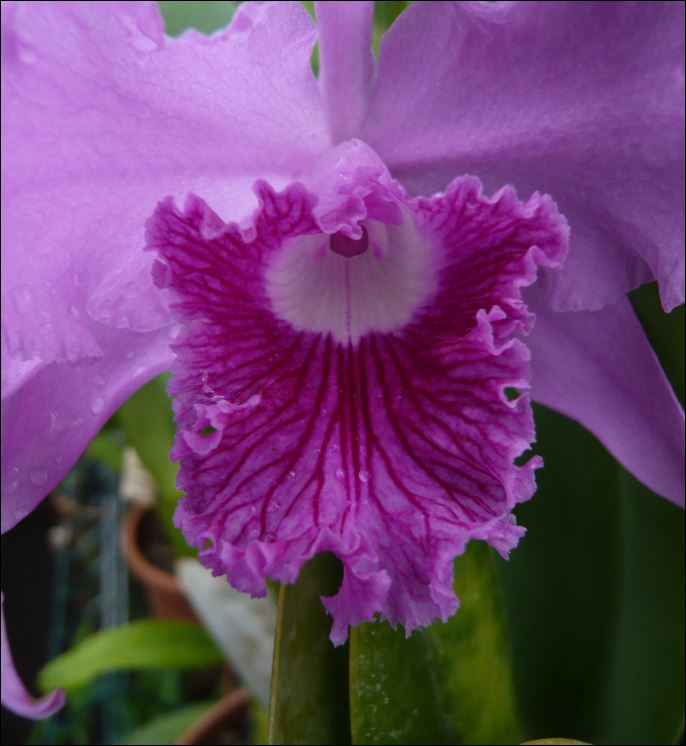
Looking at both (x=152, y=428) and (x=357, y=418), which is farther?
(x=152, y=428)

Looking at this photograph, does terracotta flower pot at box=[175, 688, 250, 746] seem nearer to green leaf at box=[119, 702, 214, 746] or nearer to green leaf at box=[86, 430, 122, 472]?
green leaf at box=[119, 702, 214, 746]

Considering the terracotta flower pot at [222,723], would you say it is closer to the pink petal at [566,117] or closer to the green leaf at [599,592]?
the green leaf at [599,592]

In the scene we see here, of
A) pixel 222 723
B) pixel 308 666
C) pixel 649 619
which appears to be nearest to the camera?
pixel 308 666

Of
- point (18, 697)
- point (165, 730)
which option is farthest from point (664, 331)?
point (165, 730)

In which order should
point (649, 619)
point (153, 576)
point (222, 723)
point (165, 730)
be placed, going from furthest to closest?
point (153, 576) → point (165, 730) → point (222, 723) → point (649, 619)

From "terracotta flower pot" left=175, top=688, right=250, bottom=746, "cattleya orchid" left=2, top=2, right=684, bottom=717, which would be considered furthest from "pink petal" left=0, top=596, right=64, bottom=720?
"terracotta flower pot" left=175, top=688, right=250, bottom=746

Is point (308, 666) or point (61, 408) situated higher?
point (61, 408)

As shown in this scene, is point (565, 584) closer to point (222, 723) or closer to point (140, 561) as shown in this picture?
point (222, 723)

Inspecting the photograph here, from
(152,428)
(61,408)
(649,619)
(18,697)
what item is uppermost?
(152,428)
